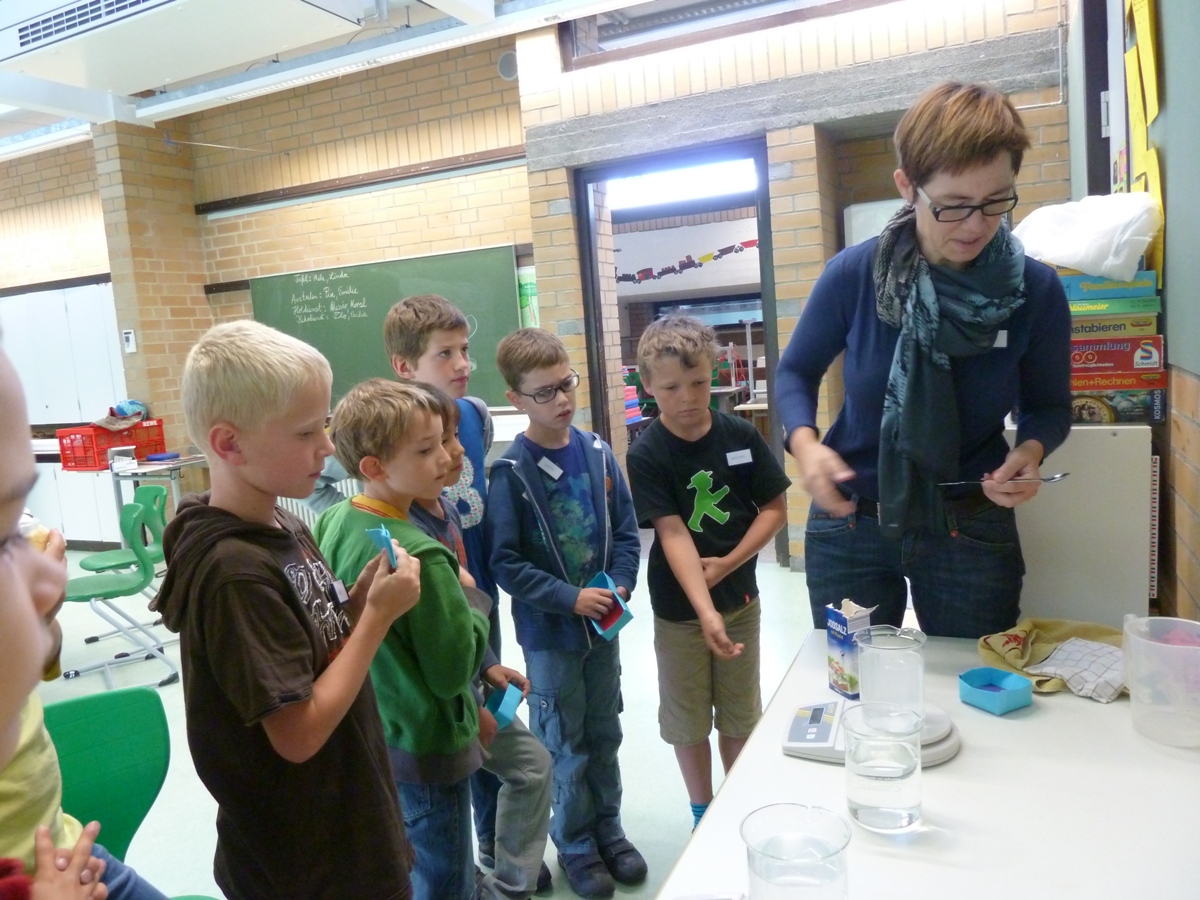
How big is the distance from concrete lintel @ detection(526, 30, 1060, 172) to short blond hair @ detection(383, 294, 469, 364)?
2555mm

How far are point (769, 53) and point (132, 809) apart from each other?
13.1ft

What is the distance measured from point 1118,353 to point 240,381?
62.8 inches

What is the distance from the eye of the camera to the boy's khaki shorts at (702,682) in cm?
189

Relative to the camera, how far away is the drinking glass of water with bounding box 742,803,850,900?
74 centimetres

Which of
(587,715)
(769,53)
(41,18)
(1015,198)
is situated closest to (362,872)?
(587,715)

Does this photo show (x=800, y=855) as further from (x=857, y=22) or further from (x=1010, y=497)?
(x=857, y=22)

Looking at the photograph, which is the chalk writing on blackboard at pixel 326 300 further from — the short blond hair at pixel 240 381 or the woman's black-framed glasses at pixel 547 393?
the short blond hair at pixel 240 381

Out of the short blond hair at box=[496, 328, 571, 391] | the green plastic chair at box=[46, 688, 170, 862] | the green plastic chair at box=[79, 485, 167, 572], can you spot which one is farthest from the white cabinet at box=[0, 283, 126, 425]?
the green plastic chair at box=[46, 688, 170, 862]

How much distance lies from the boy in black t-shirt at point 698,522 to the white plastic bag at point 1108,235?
708 millimetres

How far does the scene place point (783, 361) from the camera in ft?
4.91

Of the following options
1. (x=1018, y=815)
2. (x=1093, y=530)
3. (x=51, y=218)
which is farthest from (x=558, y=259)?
(x=51, y=218)

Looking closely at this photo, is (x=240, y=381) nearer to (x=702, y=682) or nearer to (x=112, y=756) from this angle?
(x=112, y=756)

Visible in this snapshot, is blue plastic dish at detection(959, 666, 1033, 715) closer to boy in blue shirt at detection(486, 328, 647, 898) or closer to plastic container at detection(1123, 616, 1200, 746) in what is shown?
plastic container at detection(1123, 616, 1200, 746)

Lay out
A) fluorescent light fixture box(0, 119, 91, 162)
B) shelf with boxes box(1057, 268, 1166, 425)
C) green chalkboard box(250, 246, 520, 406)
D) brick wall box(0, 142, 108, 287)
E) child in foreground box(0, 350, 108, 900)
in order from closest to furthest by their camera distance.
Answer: child in foreground box(0, 350, 108, 900), shelf with boxes box(1057, 268, 1166, 425), green chalkboard box(250, 246, 520, 406), fluorescent light fixture box(0, 119, 91, 162), brick wall box(0, 142, 108, 287)
